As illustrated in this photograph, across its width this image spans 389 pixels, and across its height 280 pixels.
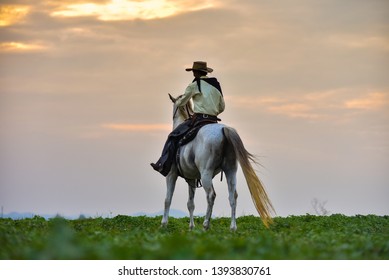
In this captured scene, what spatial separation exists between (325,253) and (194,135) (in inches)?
272

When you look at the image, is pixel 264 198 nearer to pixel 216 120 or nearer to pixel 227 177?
pixel 227 177

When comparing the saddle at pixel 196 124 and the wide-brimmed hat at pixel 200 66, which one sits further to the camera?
the wide-brimmed hat at pixel 200 66

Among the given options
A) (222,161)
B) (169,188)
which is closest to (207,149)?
(222,161)

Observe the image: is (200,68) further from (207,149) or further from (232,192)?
(232,192)

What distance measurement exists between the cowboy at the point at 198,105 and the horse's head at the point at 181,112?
303mm

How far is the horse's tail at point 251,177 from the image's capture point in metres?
15.9

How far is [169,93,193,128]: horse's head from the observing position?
17.9 metres

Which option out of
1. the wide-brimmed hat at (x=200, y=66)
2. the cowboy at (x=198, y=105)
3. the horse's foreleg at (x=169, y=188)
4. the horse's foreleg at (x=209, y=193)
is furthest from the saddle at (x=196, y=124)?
the wide-brimmed hat at (x=200, y=66)

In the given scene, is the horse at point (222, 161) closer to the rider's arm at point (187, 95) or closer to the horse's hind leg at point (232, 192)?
the horse's hind leg at point (232, 192)

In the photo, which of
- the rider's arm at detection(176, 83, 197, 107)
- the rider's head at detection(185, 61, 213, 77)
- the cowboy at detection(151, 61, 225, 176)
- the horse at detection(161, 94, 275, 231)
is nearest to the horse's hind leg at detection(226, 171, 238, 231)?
the horse at detection(161, 94, 275, 231)

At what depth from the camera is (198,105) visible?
1720 cm

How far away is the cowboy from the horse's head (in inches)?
11.9
